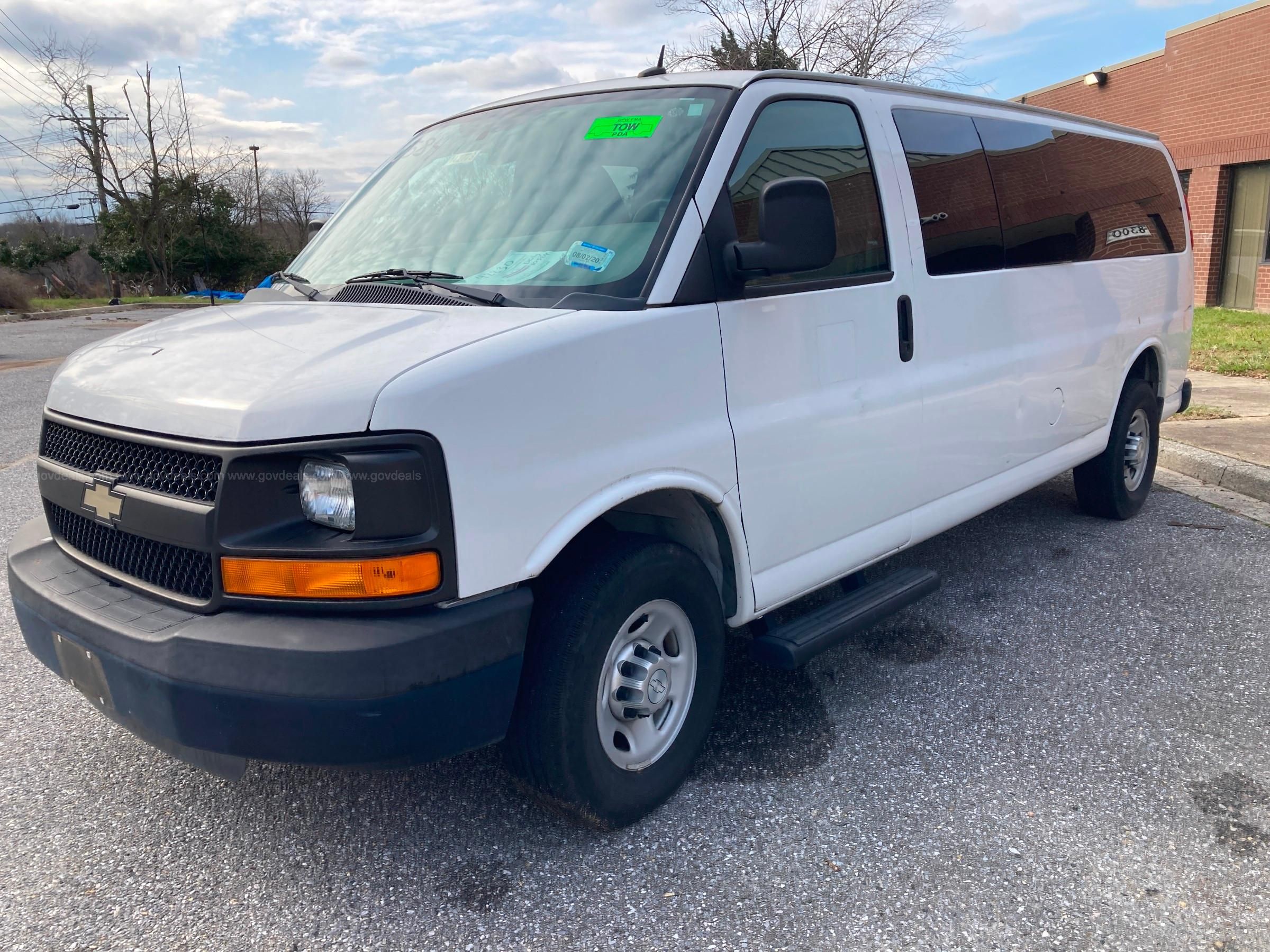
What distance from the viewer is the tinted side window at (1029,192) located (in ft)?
14.0

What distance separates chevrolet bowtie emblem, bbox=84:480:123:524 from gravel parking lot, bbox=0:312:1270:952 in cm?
94

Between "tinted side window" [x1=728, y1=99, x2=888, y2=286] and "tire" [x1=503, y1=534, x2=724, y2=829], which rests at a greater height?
"tinted side window" [x1=728, y1=99, x2=888, y2=286]

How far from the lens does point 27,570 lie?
287 cm

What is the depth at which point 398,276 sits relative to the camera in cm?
311

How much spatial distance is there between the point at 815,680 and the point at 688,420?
4.93ft

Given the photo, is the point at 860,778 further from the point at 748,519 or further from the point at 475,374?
the point at 475,374

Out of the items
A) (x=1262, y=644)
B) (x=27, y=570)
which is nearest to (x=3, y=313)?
(x=27, y=570)

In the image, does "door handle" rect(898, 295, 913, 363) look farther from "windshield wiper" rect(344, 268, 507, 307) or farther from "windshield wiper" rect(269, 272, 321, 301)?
"windshield wiper" rect(269, 272, 321, 301)

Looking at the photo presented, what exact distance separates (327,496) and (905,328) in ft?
7.34

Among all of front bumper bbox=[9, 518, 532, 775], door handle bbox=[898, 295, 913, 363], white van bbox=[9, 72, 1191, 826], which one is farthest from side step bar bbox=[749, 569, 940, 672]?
front bumper bbox=[9, 518, 532, 775]

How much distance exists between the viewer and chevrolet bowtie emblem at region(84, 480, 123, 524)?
2.55 metres

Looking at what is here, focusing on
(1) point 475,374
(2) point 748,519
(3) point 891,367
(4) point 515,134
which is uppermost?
(4) point 515,134

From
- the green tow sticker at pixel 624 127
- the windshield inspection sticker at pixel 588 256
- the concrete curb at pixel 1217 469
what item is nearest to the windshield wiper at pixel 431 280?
the windshield inspection sticker at pixel 588 256

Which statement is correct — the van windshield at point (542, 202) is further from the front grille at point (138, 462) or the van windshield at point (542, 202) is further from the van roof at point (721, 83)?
the front grille at point (138, 462)
